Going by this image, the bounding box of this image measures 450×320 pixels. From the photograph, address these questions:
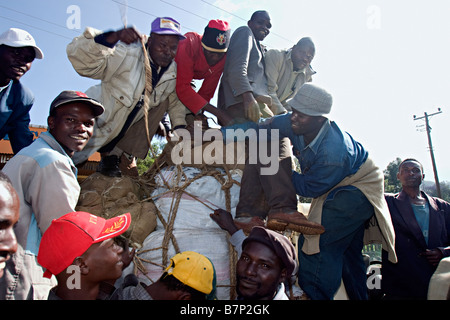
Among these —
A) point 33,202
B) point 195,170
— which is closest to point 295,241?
point 195,170

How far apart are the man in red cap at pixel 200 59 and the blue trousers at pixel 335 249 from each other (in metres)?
1.49

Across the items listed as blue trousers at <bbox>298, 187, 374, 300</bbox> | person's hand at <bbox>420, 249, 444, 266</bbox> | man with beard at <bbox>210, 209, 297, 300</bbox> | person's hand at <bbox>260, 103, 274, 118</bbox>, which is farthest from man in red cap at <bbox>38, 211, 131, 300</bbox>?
person's hand at <bbox>420, 249, 444, 266</bbox>

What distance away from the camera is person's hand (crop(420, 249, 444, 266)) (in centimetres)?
290

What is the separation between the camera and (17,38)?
100 inches

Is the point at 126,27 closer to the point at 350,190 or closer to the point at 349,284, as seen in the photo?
the point at 350,190

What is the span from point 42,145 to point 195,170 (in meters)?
1.51

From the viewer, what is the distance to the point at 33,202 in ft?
5.72

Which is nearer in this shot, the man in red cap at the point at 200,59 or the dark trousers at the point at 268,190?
the dark trousers at the point at 268,190

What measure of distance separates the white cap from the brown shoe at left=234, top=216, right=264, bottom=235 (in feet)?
6.91

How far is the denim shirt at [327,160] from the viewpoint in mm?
2406

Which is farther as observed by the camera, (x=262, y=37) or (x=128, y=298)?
(x=262, y=37)

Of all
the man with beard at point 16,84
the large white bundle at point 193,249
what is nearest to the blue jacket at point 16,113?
the man with beard at point 16,84

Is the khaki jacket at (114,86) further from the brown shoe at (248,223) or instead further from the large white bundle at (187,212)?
the brown shoe at (248,223)

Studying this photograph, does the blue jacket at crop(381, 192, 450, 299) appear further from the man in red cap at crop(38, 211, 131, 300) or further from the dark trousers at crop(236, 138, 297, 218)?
the man in red cap at crop(38, 211, 131, 300)
